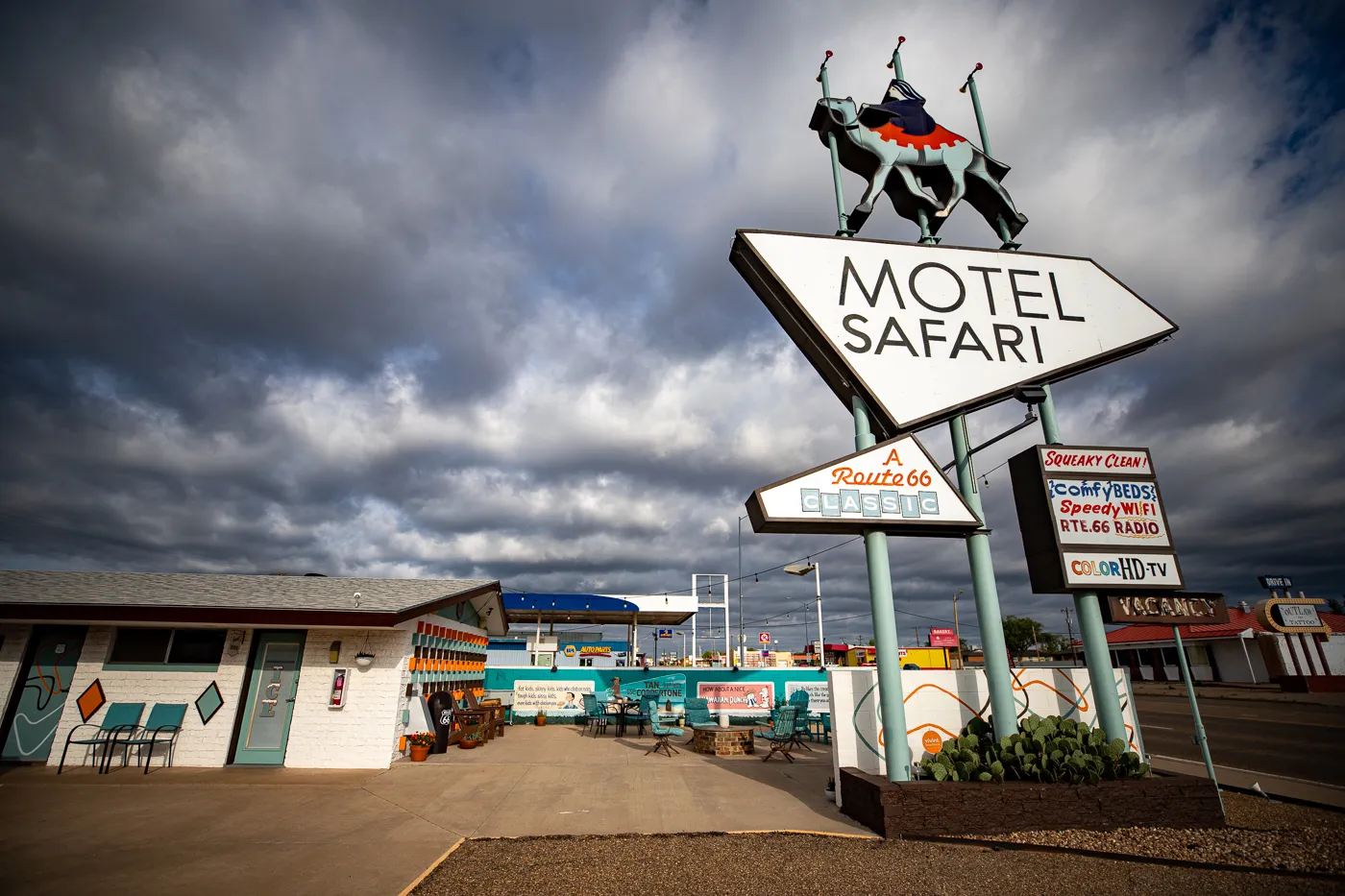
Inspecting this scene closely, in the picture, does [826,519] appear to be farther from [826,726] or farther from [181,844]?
[826,726]

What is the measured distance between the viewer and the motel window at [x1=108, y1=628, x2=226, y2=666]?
36.5 ft

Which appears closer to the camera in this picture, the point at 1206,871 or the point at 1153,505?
the point at 1206,871

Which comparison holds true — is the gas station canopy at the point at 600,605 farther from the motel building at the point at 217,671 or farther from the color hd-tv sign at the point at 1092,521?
the color hd-tv sign at the point at 1092,521

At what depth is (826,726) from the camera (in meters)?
15.1

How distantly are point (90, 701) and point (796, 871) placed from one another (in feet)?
42.6

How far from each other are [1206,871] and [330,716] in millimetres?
12600

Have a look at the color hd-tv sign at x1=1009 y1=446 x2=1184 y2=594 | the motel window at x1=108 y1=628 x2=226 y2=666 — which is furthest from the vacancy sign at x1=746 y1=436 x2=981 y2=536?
the motel window at x1=108 y1=628 x2=226 y2=666

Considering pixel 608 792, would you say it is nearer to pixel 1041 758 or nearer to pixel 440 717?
pixel 440 717

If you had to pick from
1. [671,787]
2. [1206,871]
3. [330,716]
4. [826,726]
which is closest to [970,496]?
[1206,871]

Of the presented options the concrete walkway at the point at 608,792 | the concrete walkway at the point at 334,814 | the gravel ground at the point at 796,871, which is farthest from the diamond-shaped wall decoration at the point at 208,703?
the gravel ground at the point at 796,871

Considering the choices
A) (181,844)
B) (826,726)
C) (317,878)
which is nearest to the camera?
(317,878)

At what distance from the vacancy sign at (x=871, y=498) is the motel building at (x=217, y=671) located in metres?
7.38

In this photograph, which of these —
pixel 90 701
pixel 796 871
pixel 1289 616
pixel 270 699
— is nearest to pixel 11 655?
pixel 90 701

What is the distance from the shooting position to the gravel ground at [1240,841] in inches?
221
